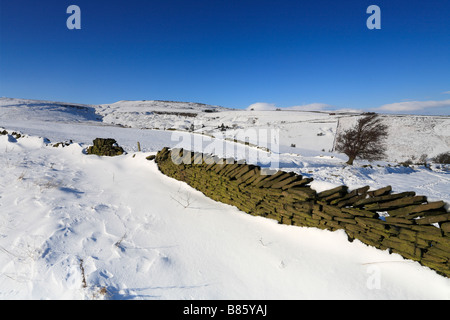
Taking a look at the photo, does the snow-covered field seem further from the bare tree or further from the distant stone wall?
the bare tree

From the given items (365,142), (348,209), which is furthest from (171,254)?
(365,142)

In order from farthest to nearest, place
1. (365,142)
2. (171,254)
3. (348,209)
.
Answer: (365,142), (171,254), (348,209)

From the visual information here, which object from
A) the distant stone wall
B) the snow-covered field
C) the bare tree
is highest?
the bare tree

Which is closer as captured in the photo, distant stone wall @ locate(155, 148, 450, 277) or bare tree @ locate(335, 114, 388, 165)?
distant stone wall @ locate(155, 148, 450, 277)

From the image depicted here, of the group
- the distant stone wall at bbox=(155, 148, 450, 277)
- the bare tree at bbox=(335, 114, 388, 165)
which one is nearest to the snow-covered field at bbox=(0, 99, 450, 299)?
the distant stone wall at bbox=(155, 148, 450, 277)

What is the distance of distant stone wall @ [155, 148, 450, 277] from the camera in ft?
7.43

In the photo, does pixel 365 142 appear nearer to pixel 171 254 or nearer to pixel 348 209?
pixel 348 209

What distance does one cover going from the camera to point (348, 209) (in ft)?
9.27

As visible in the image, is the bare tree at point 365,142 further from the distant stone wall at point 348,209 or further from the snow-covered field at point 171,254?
the snow-covered field at point 171,254

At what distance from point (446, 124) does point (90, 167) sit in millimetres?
45693

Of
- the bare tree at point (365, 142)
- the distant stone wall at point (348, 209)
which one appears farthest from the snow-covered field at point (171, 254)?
the bare tree at point (365, 142)

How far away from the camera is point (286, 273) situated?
8.98ft

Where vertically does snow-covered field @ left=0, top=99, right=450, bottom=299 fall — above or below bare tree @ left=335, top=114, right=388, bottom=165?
below
